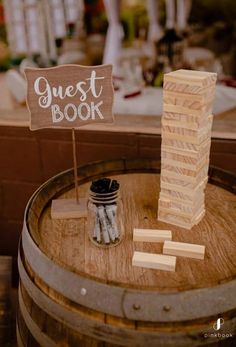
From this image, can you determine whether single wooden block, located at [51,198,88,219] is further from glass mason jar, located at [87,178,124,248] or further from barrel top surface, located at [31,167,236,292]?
glass mason jar, located at [87,178,124,248]

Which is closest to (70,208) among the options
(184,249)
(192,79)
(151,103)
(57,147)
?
(184,249)

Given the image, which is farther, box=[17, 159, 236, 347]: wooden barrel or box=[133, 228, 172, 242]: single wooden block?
box=[133, 228, 172, 242]: single wooden block

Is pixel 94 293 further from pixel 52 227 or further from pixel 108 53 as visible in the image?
pixel 108 53

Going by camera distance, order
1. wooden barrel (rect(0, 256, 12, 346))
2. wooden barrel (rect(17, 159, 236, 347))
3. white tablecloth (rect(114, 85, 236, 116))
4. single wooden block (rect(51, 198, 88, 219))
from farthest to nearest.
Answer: white tablecloth (rect(114, 85, 236, 116))
wooden barrel (rect(0, 256, 12, 346))
single wooden block (rect(51, 198, 88, 219))
wooden barrel (rect(17, 159, 236, 347))

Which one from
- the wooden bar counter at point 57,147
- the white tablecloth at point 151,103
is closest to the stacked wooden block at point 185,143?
the wooden bar counter at point 57,147

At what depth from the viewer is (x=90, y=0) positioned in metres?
8.93

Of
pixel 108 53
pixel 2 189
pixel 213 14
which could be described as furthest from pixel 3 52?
pixel 213 14

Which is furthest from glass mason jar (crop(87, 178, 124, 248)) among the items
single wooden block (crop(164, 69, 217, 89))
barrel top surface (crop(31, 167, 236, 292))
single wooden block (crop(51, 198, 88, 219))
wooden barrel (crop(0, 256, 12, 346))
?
wooden barrel (crop(0, 256, 12, 346))

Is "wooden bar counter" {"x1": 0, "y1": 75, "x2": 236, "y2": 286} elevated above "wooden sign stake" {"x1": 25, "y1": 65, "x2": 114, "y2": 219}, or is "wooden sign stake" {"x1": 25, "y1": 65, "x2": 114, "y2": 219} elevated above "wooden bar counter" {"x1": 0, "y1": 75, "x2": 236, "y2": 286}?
"wooden sign stake" {"x1": 25, "y1": 65, "x2": 114, "y2": 219}

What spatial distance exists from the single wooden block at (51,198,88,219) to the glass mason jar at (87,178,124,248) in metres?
0.13

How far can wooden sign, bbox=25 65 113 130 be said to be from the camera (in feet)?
4.43

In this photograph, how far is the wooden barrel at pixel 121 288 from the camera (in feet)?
3.47

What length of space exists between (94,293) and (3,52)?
448cm

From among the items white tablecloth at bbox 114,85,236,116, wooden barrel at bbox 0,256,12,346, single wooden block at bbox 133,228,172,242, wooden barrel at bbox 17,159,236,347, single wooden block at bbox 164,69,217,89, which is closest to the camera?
wooden barrel at bbox 17,159,236,347
